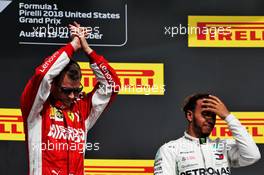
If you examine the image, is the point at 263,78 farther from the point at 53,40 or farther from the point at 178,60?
the point at 53,40

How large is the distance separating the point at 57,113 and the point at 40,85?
20 centimetres

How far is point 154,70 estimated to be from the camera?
12.9ft

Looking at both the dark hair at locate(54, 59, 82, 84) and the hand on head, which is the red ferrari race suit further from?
the hand on head

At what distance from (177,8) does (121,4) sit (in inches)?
14.2

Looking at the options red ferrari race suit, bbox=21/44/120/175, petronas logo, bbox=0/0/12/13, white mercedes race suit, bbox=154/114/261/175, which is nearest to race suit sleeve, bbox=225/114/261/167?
white mercedes race suit, bbox=154/114/261/175

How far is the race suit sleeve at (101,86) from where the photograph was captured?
3197 millimetres

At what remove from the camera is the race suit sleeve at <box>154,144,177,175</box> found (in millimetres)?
3102

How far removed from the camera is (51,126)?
10.0 ft

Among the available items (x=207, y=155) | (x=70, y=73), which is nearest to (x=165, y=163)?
(x=207, y=155)

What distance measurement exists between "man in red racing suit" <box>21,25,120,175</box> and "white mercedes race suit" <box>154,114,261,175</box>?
431mm

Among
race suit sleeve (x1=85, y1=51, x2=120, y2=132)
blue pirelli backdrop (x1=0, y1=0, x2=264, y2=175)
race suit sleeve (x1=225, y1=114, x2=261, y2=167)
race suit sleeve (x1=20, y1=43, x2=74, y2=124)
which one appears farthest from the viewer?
blue pirelli backdrop (x1=0, y1=0, x2=264, y2=175)

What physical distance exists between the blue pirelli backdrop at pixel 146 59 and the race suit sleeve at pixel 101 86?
67 centimetres

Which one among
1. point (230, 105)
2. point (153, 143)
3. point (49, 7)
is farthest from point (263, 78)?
point (49, 7)

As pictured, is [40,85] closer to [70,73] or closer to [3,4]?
[70,73]
